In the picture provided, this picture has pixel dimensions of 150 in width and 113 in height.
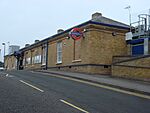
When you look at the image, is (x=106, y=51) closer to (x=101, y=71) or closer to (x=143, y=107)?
(x=101, y=71)

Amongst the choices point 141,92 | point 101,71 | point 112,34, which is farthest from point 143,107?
point 112,34

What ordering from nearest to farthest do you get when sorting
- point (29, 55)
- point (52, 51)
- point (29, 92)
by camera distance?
point (29, 92), point (52, 51), point (29, 55)

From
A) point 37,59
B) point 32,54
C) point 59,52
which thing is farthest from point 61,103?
point 32,54

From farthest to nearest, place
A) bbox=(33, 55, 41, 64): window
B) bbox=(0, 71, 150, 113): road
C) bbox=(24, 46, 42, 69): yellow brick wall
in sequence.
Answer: bbox=(24, 46, 42, 69): yellow brick wall, bbox=(33, 55, 41, 64): window, bbox=(0, 71, 150, 113): road

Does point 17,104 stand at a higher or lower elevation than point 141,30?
lower

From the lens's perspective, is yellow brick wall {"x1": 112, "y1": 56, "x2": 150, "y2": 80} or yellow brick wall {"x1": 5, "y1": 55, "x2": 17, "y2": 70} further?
yellow brick wall {"x1": 5, "y1": 55, "x2": 17, "y2": 70}

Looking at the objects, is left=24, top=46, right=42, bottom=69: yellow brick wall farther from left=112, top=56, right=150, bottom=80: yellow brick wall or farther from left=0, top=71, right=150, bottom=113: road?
left=0, top=71, right=150, bottom=113: road

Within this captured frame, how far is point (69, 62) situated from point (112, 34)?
5884mm

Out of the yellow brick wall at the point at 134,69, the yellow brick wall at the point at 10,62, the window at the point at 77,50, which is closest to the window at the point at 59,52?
the window at the point at 77,50

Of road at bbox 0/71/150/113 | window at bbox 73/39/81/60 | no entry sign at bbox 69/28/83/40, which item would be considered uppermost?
no entry sign at bbox 69/28/83/40

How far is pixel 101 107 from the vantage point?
11.4 meters

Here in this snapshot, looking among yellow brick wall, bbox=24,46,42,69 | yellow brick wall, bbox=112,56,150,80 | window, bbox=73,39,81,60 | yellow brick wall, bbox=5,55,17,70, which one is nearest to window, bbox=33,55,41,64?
yellow brick wall, bbox=24,46,42,69

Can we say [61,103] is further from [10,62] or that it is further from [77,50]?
[10,62]

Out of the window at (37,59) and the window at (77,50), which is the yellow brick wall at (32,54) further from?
the window at (77,50)
